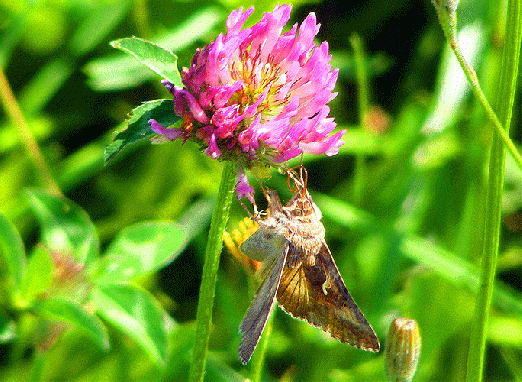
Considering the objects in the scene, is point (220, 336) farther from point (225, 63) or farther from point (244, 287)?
point (225, 63)

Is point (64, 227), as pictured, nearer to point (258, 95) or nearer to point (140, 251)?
point (140, 251)

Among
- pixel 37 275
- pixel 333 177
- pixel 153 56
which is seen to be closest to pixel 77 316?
pixel 37 275

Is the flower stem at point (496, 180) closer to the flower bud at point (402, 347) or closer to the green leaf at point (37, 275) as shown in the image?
the flower bud at point (402, 347)

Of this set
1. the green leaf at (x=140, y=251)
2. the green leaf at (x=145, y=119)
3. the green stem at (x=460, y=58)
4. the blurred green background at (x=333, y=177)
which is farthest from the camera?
the blurred green background at (x=333, y=177)

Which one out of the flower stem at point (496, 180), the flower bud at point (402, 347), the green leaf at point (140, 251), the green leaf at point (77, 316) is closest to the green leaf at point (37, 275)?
the green leaf at point (77, 316)

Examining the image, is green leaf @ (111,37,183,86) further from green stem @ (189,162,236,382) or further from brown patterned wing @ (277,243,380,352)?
brown patterned wing @ (277,243,380,352)

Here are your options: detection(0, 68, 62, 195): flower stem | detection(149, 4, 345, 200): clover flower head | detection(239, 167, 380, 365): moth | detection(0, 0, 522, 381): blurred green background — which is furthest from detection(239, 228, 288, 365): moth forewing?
detection(0, 68, 62, 195): flower stem
